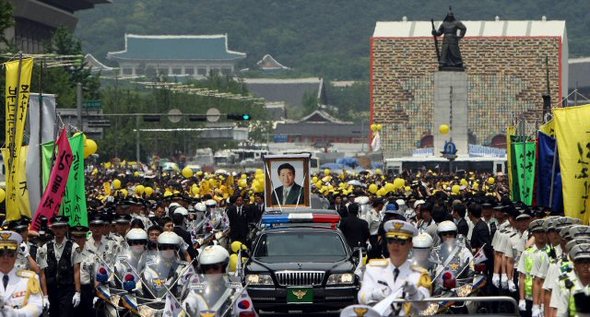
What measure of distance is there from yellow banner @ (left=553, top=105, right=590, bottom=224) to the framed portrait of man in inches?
675

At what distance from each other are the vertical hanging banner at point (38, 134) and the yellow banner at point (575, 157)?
9695mm

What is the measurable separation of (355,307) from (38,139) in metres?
18.6

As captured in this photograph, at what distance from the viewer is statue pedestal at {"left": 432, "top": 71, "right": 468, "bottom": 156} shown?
89.0 meters

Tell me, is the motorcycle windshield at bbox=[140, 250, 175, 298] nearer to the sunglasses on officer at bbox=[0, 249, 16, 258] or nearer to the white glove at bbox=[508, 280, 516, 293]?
the sunglasses on officer at bbox=[0, 249, 16, 258]

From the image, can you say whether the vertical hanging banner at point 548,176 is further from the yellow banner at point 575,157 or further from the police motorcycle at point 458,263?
the police motorcycle at point 458,263

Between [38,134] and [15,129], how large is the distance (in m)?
1.34

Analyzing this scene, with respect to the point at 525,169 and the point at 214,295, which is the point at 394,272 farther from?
the point at 525,169

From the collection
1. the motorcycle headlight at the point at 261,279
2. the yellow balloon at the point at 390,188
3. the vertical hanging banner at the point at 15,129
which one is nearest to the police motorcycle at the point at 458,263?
the motorcycle headlight at the point at 261,279

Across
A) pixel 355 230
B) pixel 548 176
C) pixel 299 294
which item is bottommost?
pixel 299 294

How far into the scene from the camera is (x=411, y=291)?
44.4 feet

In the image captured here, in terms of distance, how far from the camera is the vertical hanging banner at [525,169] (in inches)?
1261

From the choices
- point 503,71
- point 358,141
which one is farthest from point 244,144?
point 358,141

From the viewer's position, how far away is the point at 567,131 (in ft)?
74.5

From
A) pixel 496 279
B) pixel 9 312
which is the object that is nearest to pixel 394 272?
pixel 9 312
